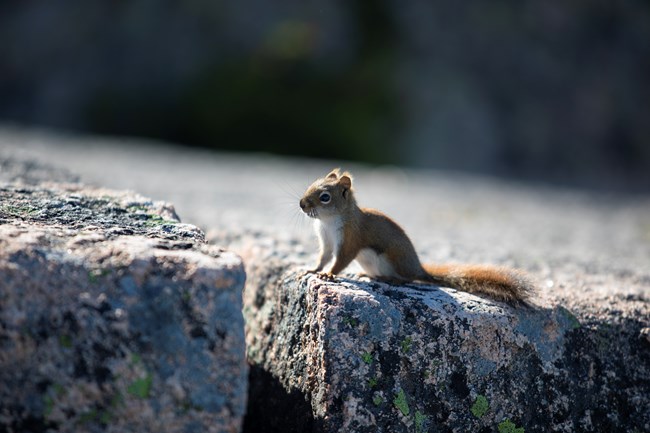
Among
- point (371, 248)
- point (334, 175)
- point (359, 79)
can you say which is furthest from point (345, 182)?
point (359, 79)

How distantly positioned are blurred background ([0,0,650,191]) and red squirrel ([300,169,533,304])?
44.4 feet

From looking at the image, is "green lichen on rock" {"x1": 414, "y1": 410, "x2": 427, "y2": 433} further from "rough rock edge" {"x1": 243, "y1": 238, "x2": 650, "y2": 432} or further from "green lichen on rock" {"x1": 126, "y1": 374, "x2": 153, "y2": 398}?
"green lichen on rock" {"x1": 126, "y1": 374, "x2": 153, "y2": 398}

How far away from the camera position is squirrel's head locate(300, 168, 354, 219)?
3842 millimetres

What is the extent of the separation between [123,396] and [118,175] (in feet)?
18.9

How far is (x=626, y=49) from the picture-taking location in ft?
70.6

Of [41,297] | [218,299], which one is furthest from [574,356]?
[41,297]

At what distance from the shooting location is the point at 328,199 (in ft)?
12.6

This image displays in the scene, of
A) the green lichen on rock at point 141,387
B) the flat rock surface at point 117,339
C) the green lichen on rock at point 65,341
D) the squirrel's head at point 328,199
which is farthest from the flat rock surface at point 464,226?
the green lichen on rock at point 65,341

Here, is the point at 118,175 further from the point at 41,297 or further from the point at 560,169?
the point at 560,169

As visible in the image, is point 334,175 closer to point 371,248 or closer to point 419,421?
point 371,248

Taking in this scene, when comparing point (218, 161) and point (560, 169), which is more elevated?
point (560, 169)

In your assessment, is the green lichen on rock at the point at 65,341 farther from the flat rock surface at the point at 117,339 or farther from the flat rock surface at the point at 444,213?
the flat rock surface at the point at 444,213

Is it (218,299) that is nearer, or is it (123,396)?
(123,396)

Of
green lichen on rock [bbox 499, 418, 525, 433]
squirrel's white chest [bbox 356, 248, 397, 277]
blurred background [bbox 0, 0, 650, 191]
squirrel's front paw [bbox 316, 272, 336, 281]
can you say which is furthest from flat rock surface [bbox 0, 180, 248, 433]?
blurred background [bbox 0, 0, 650, 191]
